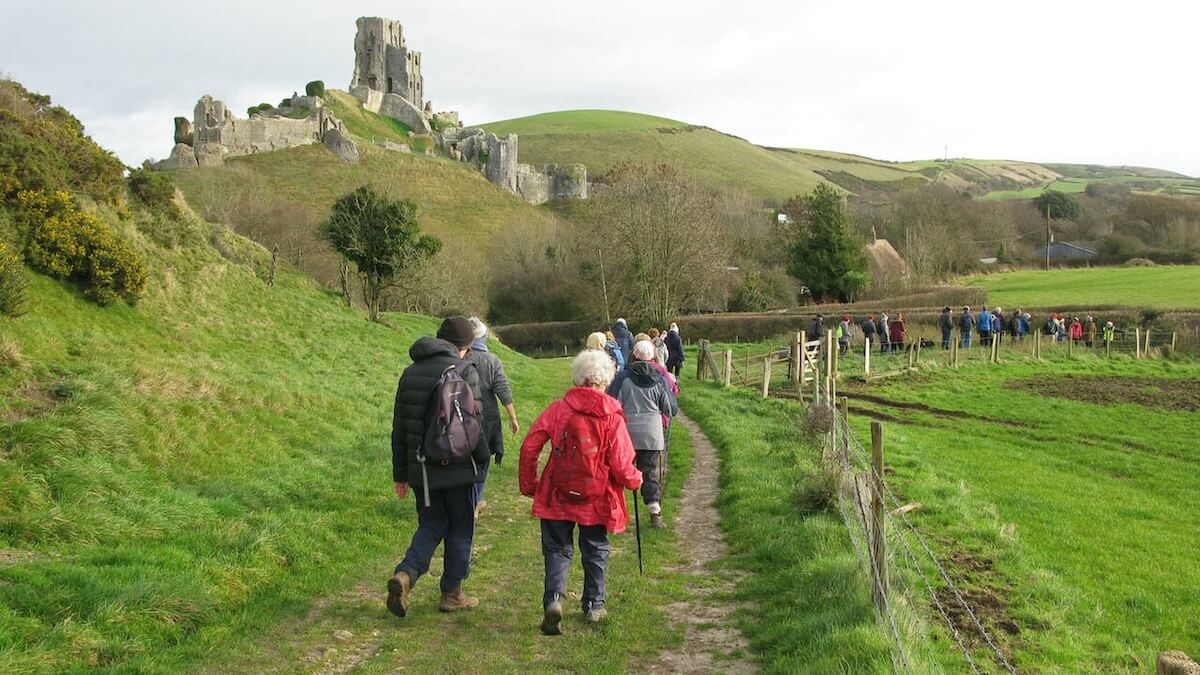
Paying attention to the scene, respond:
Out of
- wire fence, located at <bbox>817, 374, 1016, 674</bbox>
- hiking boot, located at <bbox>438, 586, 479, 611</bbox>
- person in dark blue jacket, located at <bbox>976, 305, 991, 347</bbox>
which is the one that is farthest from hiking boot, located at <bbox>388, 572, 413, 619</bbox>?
person in dark blue jacket, located at <bbox>976, 305, 991, 347</bbox>

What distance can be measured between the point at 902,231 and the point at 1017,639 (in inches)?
3042

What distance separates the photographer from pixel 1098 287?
54469 millimetres

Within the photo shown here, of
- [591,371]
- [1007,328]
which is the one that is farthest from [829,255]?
[591,371]

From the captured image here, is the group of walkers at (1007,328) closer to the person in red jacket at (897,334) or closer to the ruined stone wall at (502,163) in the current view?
the person in red jacket at (897,334)

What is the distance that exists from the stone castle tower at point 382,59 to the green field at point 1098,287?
6865 cm

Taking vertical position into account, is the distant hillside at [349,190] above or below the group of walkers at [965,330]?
above

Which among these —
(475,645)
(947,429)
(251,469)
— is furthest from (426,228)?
(475,645)

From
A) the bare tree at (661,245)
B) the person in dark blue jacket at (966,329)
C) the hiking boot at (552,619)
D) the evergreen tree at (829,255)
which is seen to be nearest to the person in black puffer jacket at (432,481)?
the hiking boot at (552,619)

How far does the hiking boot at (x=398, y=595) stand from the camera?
18.7 ft

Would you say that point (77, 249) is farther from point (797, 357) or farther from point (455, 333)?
point (797, 357)

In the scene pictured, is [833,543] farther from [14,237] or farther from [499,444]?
[14,237]

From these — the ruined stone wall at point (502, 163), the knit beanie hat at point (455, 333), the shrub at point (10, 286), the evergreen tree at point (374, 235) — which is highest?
the ruined stone wall at point (502, 163)

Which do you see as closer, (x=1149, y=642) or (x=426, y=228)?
(x=1149, y=642)

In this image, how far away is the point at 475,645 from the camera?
17.9 ft
